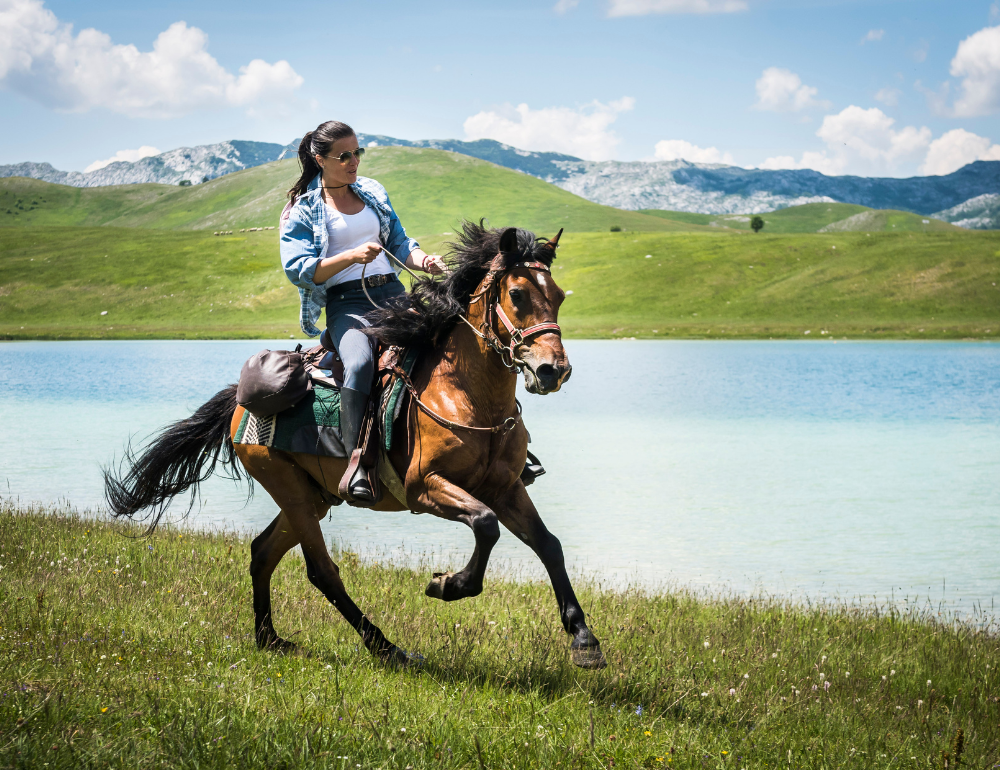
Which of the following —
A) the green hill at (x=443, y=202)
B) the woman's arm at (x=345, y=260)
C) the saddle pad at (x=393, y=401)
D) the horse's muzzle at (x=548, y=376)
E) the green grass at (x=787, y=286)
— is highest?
the green hill at (x=443, y=202)

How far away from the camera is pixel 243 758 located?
4027 millimetres

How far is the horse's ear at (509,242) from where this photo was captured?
545 cm

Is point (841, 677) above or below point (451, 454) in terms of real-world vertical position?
below

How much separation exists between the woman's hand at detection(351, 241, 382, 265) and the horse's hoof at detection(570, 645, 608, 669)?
296 centimetres

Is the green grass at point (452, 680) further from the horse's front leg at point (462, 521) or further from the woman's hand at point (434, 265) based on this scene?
the woman's hand at point (434, 265)

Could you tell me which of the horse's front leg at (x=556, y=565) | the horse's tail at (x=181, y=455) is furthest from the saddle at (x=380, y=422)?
the horse's tail at (x=181, y=455)

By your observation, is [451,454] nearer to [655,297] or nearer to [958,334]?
[958,334]

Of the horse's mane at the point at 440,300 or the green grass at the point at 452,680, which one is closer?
the green grass at the point at 452,680

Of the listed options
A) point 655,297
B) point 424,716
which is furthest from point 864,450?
point 655,297

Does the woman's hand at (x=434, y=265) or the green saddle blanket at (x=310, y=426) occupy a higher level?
the woman's hand at (x=434, y=265)

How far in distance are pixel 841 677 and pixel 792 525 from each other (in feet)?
26.8

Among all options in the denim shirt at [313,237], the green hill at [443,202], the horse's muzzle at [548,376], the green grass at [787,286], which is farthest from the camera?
the green hill at [443,202]

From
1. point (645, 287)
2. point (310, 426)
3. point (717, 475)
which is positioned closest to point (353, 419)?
point (310, 426)

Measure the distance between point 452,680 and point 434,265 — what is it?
2.93m
